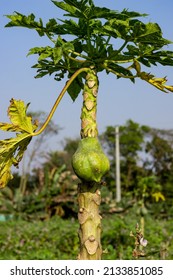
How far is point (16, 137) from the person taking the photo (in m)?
1.27

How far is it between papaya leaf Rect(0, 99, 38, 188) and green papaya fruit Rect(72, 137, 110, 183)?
0.40ft

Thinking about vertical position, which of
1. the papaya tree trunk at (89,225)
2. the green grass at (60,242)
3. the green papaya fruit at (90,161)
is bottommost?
the papaya tree trunk at (89,225)

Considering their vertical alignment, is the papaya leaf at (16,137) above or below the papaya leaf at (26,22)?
below

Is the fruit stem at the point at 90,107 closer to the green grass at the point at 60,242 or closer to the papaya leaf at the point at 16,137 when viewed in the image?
the papaya leaf at the point at 16,137

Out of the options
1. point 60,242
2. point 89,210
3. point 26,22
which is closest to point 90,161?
point 89,210

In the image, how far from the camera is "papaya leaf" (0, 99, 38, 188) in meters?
1.25

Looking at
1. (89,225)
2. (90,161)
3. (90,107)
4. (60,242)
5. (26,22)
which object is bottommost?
(89,225)

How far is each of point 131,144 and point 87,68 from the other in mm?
24488

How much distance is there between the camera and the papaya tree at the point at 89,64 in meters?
1.25

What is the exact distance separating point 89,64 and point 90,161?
0.82 feet

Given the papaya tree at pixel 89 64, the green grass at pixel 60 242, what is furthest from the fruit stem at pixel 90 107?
the green grass at pixel 60 242

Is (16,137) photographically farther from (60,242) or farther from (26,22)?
(60,242)

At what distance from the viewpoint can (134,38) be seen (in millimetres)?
1299
